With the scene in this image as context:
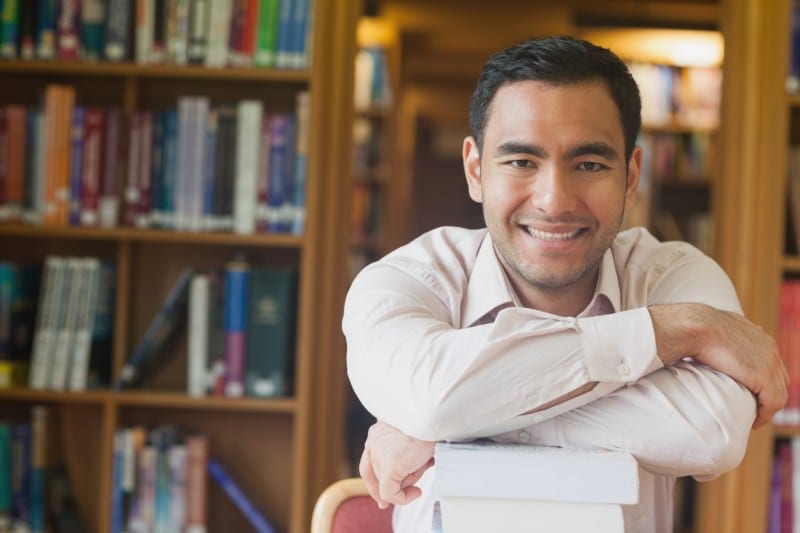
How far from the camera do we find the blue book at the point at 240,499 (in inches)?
111

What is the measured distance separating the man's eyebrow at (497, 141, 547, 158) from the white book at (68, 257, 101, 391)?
1.74m

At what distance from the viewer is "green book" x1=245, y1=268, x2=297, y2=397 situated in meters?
2.75

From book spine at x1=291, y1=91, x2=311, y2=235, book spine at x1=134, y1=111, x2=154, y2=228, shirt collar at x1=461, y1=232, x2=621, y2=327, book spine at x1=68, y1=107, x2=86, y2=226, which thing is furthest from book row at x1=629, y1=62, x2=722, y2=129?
shirt collar at x1=461, y1=232, x2=621, y2=327

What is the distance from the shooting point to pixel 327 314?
2846 mm

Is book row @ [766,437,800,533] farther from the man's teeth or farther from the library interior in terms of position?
the man's teeth

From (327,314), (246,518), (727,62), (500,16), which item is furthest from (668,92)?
(246,518)

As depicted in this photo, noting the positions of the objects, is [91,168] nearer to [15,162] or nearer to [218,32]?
[15,162]

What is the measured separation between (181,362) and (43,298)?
0.40m

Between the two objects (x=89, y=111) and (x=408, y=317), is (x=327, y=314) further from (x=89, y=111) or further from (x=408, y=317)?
(x=408, y=317)

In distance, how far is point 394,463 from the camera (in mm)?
1183

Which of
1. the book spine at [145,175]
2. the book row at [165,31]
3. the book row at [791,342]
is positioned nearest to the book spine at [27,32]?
the book row at [165,31]

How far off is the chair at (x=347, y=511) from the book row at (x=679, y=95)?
3958 mm

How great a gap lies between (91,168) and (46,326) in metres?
0.44

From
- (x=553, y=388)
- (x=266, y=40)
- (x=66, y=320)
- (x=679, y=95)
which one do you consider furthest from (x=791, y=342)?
(x=679, y=95)
